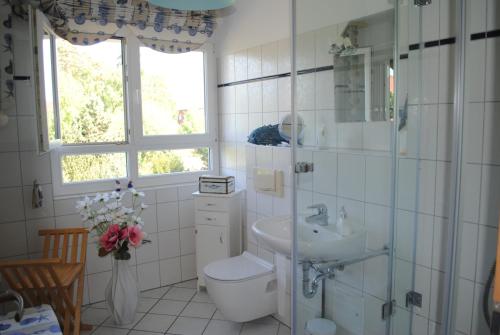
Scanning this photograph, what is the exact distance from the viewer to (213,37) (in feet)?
11.3

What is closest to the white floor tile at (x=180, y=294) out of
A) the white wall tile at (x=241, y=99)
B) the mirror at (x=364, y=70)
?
the white wall tile at (x=241, y=99)

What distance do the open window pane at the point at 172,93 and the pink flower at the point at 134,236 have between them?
0.95m

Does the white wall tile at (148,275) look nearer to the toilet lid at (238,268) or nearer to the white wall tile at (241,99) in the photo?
the toilet lid at (238,268)

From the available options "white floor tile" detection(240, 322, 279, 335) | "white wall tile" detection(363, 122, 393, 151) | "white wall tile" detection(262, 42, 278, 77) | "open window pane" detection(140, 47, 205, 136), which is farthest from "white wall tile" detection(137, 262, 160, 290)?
"white wall tile" detection(363, 122, 393, 151)

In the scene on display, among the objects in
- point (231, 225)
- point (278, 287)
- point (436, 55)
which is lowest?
point (278, 287)

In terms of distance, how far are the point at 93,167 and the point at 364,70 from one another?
2.21 m

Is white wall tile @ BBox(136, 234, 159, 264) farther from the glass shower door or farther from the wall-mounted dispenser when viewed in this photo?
the glass shower door

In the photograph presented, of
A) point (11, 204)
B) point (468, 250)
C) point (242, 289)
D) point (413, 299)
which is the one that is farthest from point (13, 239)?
point (468, 250)

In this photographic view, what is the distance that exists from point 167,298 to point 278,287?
3.32ft

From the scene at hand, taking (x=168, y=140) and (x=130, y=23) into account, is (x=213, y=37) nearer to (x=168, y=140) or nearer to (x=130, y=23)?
(x=130, y=23)

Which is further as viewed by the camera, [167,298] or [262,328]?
[167,298]

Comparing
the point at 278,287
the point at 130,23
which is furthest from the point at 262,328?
the point at 130,23

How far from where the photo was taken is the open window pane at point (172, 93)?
3.26m

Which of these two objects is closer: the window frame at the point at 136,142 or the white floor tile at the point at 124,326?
the white floor tile at the point at 124,326
